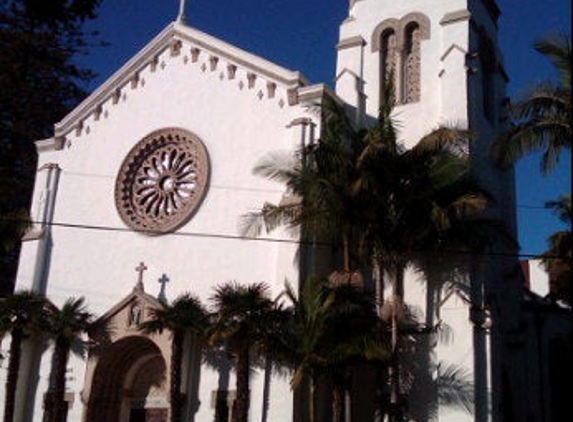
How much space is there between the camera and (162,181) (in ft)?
87.7

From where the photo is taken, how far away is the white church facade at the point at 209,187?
22484 millimetres

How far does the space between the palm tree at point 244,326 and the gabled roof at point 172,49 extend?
7104 mm

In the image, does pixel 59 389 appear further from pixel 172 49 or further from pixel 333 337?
pixel 172 49

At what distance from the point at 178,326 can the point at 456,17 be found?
13057 mm

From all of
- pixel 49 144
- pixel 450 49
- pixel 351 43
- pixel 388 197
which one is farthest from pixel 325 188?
pixel 49 144

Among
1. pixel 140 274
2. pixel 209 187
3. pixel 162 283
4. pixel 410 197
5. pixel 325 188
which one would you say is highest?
pixel 209 187

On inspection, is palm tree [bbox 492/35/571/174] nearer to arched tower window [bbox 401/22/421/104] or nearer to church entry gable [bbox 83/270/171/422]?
arched tower window [bbox 401/22/421/104]

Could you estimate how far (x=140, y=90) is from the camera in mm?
28156

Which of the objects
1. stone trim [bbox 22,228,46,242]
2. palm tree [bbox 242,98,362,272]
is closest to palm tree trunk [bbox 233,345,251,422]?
palm tree [bbox 242,98,362,272]

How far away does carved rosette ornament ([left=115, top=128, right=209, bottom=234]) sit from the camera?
2552 cm

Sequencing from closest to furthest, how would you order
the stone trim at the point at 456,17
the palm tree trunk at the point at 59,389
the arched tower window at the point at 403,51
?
the palm tree trunk at the point at 59,389 → the stone trim at the point at 456,17 → the arched tower window at the point at 403,51

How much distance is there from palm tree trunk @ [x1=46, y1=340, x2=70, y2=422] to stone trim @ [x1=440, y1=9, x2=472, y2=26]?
51.8 feet

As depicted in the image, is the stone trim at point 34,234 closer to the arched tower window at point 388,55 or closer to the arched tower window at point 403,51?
the arched tower window at point 403,51

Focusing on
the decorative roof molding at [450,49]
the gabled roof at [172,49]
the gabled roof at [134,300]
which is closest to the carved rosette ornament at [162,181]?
the gabled roof at [134,300]
